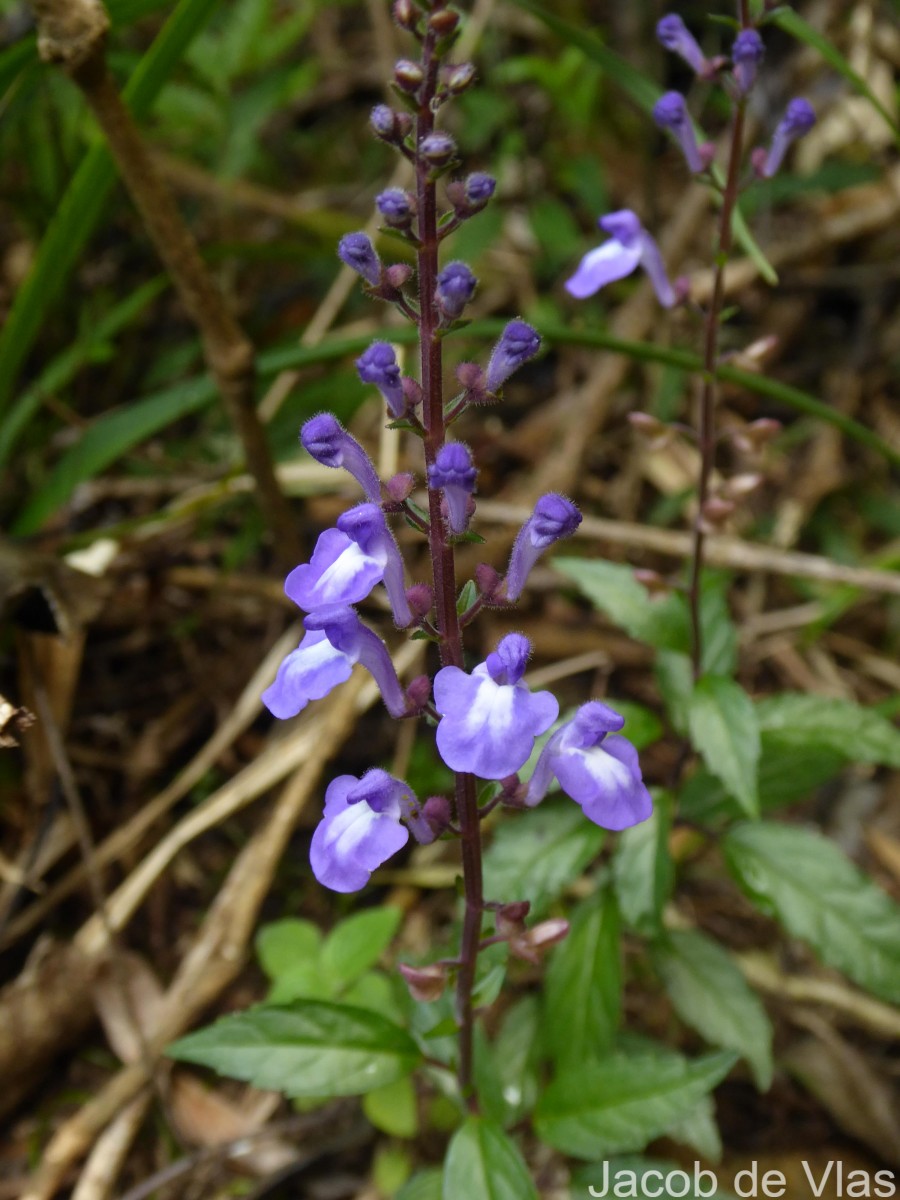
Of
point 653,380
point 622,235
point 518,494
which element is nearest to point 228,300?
point 518,494

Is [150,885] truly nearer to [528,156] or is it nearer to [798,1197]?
[798,1197]

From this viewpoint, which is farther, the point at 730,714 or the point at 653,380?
the point at 653,380

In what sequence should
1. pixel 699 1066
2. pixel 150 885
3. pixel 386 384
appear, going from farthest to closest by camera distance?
1. pixel 150 885
2. pixel 699 1066
3. pixel 386 384

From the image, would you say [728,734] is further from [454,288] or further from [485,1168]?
[454,288]

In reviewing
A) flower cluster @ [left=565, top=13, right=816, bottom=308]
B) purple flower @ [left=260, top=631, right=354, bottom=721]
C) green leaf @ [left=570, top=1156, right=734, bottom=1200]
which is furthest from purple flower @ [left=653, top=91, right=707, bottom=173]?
green leaf @ [left=570, top=1156, right=734, bottom=1200]

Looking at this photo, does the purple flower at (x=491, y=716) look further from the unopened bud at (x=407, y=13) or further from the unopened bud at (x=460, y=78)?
the unopened bud at (x=407, y=13)
